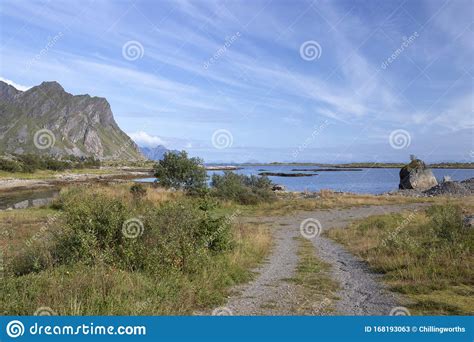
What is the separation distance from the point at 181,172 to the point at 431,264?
115 feet

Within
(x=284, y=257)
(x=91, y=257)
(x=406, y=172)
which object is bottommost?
(x=284, y=257)

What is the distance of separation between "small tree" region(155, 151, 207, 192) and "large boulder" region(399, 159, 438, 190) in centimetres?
4011

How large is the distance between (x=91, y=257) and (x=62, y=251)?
4.29ft

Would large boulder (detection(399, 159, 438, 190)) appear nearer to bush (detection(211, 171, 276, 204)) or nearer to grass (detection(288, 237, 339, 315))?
bush (detection(211, 171, 276, 204))

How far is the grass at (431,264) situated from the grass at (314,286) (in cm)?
167

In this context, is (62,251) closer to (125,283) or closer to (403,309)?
(125,283)

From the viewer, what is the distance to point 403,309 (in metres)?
8.23

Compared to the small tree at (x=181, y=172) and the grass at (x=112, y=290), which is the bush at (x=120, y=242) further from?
the small tree at (x=181, y=172)

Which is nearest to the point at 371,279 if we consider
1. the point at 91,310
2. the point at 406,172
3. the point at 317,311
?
the point at 317,311

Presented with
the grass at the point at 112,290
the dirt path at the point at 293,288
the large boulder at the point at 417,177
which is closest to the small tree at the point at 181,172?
the dirt path at the point at 293,288

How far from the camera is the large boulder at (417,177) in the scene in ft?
219

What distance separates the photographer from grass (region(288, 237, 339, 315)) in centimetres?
838

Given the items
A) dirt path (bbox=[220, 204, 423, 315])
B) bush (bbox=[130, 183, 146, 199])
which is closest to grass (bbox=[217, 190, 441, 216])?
bush (bbox=[130, 183, 146, 199])

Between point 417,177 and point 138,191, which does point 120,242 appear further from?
point 417,177
